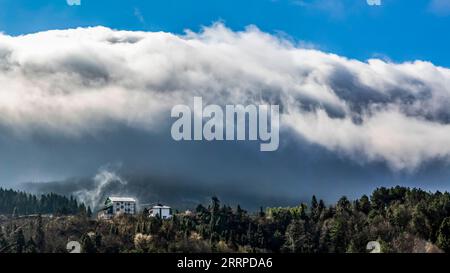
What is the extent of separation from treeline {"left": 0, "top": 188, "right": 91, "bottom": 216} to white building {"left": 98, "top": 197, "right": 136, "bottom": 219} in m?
4.99

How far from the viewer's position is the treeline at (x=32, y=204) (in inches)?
6176

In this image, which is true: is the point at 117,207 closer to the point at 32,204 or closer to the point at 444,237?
the point at 32,204

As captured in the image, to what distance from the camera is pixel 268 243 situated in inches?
4919

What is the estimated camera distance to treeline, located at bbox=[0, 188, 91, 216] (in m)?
157

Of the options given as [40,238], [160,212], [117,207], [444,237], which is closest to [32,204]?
[117,207]

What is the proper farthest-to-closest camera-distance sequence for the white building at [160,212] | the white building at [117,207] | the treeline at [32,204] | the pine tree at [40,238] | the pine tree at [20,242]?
the treeline at [32,204]
the white building at [117,207]
the white building at [160,212]
the pine tree at [40,238]
the pine tree at [20,242]

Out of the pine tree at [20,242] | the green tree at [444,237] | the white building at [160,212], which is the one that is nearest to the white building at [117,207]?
the white building at [160,212]

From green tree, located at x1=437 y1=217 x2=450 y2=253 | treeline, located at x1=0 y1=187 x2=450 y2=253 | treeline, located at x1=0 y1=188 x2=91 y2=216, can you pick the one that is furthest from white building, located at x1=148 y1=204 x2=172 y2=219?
green tree, located at x1=437 y1=217 x2=450 y2=253

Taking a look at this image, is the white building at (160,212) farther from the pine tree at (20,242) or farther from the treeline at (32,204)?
the pine tree at (20,242)

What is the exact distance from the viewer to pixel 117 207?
156 meters

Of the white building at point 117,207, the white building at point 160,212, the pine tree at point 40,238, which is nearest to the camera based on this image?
the pine tree at point 40,238

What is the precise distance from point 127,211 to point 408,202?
209ft

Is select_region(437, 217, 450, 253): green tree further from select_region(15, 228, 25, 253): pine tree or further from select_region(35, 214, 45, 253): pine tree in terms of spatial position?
select_region(15, 228, 25, 253): pine tree

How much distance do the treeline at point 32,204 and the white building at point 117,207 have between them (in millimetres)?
4994
